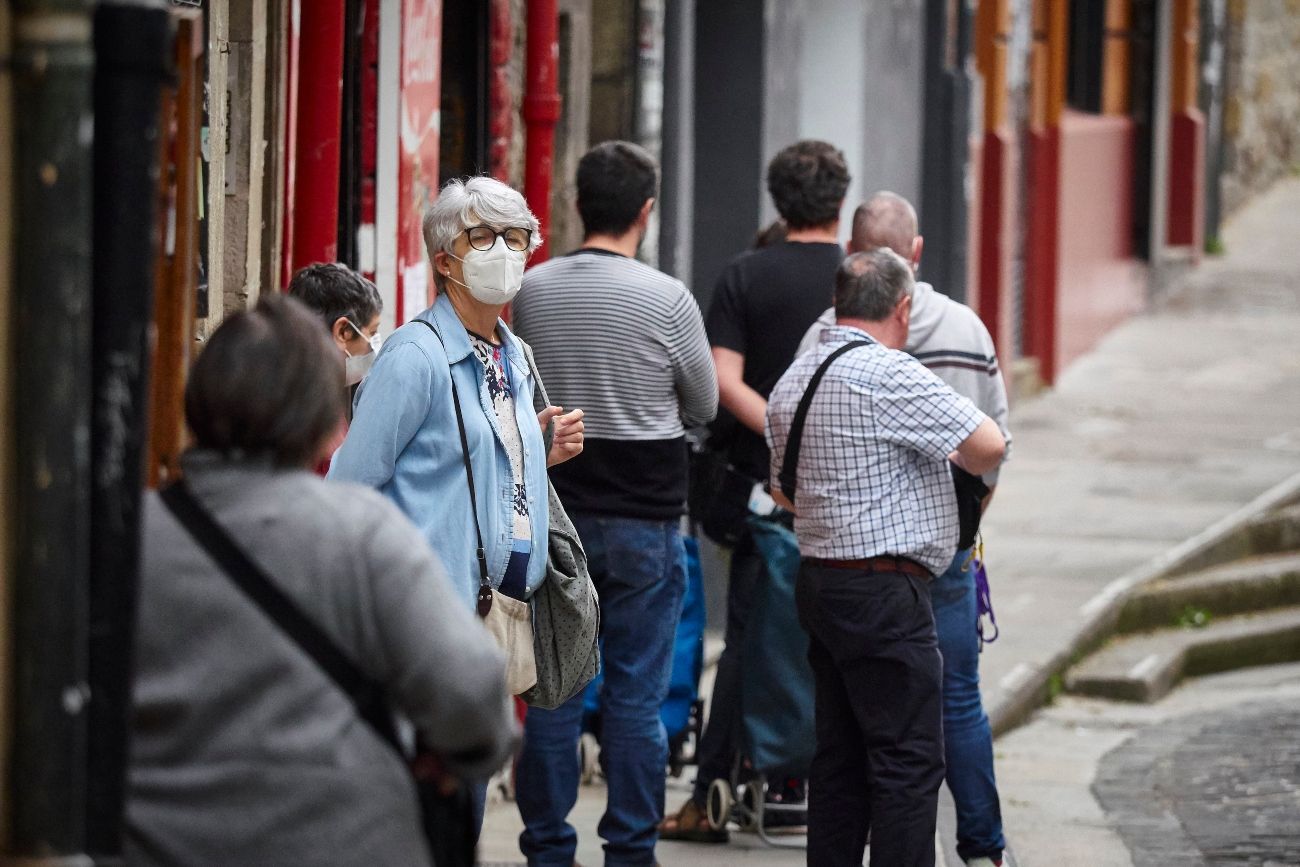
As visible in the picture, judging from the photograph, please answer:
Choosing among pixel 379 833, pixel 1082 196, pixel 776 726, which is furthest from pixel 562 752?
pixel 1082 196

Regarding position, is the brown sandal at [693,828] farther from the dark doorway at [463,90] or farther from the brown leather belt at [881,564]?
the dark doorway at [463,90]

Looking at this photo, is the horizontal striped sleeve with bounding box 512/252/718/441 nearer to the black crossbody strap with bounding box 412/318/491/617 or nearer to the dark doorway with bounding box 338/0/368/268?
the dark doorway with bounding box 338/0/368/268

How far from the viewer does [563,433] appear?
4672mm

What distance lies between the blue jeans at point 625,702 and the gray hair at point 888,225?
902 millimetres

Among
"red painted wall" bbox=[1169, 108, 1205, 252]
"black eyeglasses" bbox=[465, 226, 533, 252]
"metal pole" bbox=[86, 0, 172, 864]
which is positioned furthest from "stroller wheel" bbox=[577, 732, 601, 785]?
"red painted wall" bbox=[1169, 108, 1205, 252]

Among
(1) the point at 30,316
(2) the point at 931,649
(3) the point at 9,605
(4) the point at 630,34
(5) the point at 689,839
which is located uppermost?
(4) the point at 630,34

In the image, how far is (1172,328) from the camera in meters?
17.3

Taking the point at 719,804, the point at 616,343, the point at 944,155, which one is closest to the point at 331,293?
the point at 616,343

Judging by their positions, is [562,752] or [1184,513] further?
[1184,513]

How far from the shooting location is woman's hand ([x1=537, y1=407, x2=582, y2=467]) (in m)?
4.62

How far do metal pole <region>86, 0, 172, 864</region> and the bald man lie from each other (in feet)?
10.4

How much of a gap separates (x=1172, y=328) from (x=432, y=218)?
1367cm

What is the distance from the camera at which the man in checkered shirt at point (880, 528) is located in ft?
15.8

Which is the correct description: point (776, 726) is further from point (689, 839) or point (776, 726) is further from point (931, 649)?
point (931, 649)
